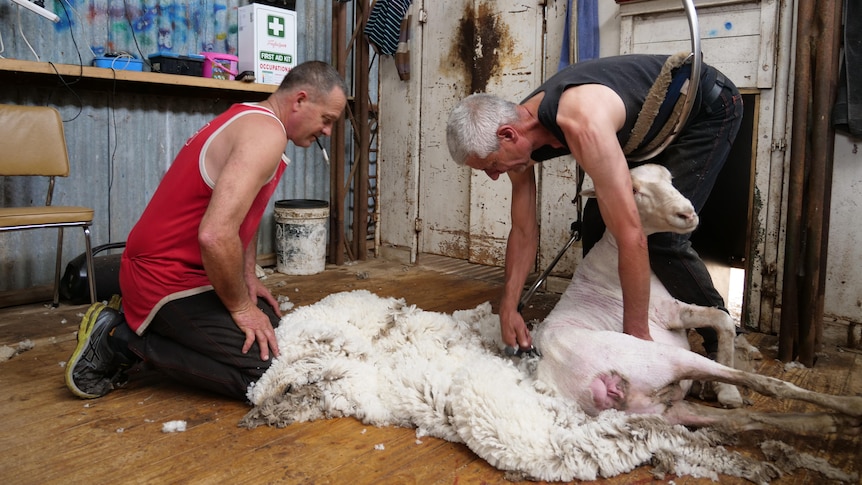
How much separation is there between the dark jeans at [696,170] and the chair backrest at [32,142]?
10.8 ft

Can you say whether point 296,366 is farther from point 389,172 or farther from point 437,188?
point 389,172

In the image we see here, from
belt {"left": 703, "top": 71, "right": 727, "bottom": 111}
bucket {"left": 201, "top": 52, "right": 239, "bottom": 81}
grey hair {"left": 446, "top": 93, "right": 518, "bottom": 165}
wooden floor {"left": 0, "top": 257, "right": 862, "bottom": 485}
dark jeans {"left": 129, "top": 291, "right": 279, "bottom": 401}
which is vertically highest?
bucket {"left": 201, "top": 52, "right": 239, "bottom": 81}

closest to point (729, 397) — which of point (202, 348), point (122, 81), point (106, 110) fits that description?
point (202, 348)

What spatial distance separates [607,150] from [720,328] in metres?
0.83

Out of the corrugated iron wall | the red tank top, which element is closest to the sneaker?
the red tank top

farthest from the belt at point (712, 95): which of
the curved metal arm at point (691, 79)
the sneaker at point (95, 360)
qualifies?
the sneaker at point (95, 360)

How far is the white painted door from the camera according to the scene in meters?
4.25

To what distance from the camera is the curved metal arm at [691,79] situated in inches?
80.1

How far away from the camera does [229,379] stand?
2213 mm

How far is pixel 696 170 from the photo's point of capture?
7.89 ft

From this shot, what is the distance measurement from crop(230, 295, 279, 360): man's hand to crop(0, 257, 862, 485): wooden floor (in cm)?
22

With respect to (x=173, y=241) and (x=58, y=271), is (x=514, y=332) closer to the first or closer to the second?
(x=173, y=241)

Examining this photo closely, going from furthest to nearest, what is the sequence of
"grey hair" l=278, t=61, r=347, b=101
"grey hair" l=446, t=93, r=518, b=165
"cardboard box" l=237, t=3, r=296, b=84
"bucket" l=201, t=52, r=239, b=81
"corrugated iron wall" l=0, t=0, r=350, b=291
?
"cardboard box" l=237, t=3, r=296, b=84, "bucket" l=201, t=52, r=239, b=81, "corrugated iron wall" l=0, t=0, r=350, b=291, "grey hair" l=278, t=61, r=347, b=101, "grey hair" l=446, t=93, r=518, b=165

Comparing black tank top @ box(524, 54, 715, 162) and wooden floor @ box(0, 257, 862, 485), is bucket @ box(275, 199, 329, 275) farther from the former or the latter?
black tank top @ box(524, 54, 715, 162)
